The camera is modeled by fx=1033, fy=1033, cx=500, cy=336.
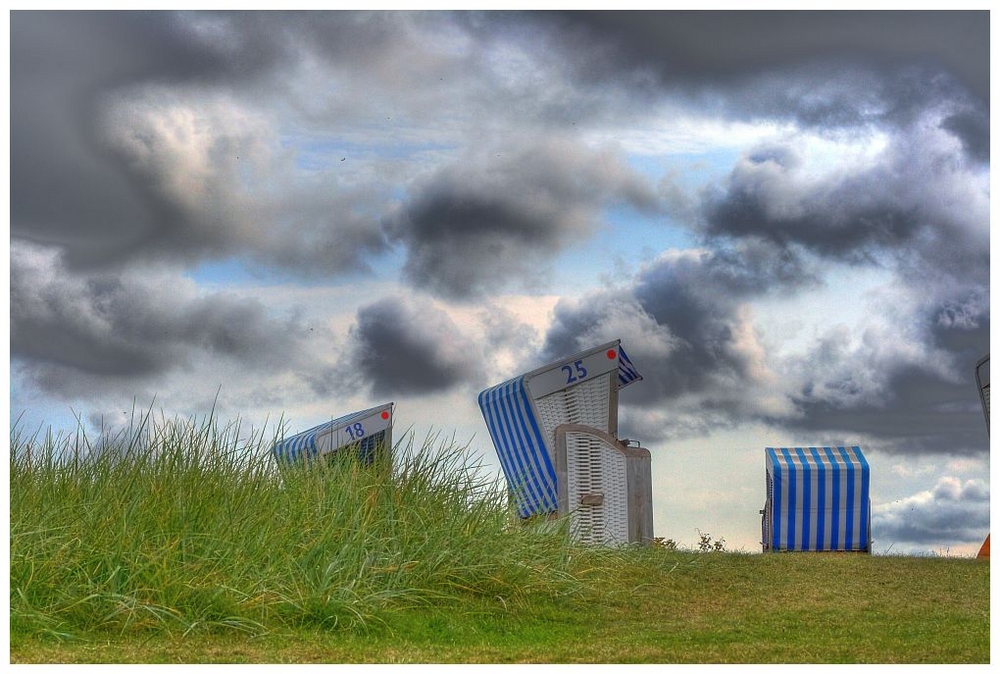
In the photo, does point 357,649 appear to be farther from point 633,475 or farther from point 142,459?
point 633,475

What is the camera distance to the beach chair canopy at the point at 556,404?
892 cm

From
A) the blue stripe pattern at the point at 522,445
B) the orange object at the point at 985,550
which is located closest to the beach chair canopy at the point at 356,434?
the blue stripe pattern at the point at 522,445

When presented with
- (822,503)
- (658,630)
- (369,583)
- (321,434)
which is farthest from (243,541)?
(822,503)

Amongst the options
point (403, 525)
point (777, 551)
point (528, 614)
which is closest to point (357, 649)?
point (528, 614)

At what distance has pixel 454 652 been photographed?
4668 mm

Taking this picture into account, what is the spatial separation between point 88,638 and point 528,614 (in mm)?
2293

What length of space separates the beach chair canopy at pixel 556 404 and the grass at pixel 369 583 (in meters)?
1.28

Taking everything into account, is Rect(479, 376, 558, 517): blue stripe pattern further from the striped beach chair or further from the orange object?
the orange object

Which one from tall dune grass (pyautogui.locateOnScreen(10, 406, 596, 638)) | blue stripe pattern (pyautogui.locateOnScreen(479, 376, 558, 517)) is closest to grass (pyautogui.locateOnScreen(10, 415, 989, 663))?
tall dune grass (pyautogui.locateOnScreen(10, 406, 596, 638))

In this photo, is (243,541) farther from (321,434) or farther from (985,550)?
(985,550)

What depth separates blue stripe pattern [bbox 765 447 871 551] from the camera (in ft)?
30.6

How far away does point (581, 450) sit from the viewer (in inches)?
346

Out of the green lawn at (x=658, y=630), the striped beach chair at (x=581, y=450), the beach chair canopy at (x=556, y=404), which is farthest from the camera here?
the beach chair canopy at (x=556, y=404)

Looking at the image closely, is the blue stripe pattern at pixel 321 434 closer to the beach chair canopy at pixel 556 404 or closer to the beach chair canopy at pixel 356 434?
the beach chair canopy at pixel 356 434
